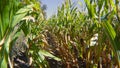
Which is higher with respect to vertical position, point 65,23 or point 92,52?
point 65,23

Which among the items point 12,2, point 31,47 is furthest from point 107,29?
point 31,47

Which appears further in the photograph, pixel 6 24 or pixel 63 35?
pixel 63 35

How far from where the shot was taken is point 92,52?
169cm

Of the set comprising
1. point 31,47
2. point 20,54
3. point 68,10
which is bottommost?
point 20,54

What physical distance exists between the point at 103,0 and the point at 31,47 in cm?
46

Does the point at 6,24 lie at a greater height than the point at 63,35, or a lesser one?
greater

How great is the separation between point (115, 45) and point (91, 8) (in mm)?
396

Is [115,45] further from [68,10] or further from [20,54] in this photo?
[20,54]

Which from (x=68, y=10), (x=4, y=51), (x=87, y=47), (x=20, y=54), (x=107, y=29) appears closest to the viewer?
(x=4, y=51)

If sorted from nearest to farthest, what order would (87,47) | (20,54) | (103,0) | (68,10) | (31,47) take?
(103,0) < (31,47) < (87,47) < (68,10) < (20,54)

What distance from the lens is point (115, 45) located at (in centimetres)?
106

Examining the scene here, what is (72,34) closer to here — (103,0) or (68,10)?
(68,10)

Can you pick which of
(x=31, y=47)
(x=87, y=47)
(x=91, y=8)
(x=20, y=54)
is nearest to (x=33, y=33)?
(x=31, y=47)

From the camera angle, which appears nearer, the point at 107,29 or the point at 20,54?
the point at 107,29
